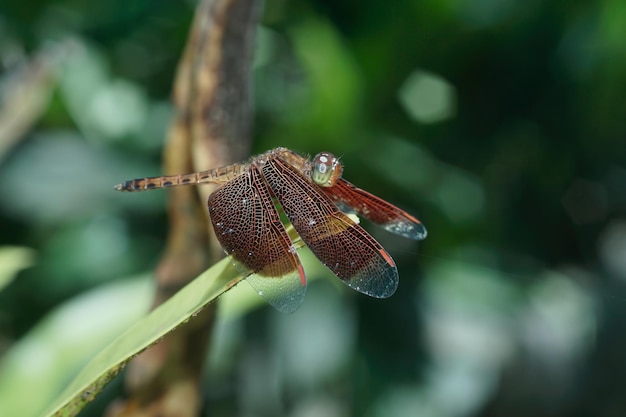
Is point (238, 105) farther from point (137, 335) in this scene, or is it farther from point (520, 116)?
point (520, 116)

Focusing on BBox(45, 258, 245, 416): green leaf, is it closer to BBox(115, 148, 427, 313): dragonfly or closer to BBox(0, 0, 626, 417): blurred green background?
BBox(115, 148, 427, 313): dragonfly

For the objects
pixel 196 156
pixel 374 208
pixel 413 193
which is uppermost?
pixel 196 156

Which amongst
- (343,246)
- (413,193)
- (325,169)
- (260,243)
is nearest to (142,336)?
(260,243)

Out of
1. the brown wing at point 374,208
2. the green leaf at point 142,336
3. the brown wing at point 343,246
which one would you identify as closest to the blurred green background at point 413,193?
the brown wing at point 374,208

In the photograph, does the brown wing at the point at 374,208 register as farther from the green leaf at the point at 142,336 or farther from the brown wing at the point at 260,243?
the green leaf at the point at 142,336

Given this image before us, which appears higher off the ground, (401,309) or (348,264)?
(348,264)

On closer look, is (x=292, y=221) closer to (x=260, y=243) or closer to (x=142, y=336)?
(x=260, y=243)

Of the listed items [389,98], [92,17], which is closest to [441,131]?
[389,98]
